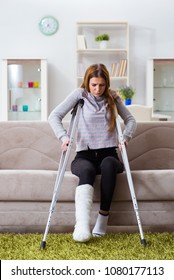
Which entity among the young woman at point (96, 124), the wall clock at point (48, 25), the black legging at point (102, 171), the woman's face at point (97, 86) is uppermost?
the wall clock at point (48, 25)

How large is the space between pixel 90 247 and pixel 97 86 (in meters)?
0.95

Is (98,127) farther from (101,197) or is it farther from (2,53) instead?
(2,53)

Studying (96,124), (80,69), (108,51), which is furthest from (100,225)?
(108,51)

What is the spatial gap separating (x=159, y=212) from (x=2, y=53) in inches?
225

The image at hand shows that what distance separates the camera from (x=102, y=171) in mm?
2734

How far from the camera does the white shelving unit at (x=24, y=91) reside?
7793 mm

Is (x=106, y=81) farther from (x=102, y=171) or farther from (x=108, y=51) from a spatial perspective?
(x=108, y=51)

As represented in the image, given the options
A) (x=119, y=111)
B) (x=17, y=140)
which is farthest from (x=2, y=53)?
(x=119, y=111)

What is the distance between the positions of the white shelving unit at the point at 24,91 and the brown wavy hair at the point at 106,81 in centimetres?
488

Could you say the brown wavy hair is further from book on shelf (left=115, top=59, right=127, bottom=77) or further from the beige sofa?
book on shelf (left=115, top=59, right=127, bottom=77)

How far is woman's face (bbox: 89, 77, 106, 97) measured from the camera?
2.89 m

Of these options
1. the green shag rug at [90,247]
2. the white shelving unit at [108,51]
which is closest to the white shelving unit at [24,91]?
the white shelving unit at [108,51]

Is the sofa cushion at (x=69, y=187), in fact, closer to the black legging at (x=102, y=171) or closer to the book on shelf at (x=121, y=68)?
the black legging at (x=102, y=171)

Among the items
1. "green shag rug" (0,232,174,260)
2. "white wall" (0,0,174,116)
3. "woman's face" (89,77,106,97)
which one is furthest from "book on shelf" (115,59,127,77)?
"green shag rug" (0,232,174,260)
